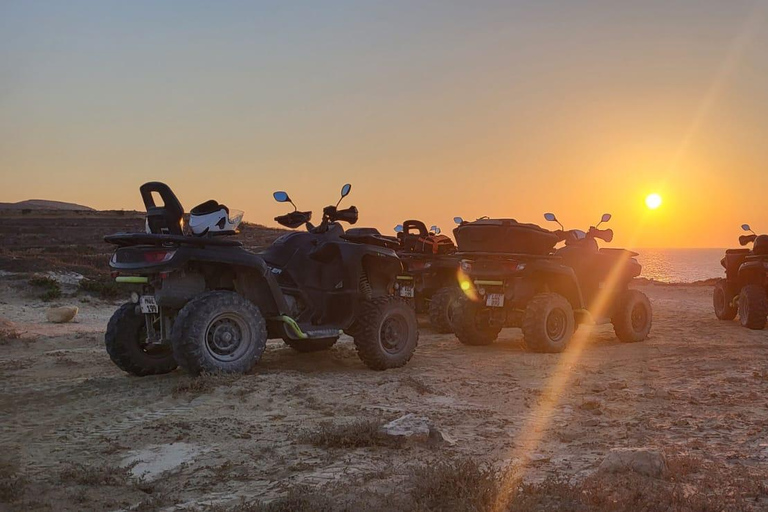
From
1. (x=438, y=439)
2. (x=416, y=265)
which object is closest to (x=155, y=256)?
(x=438, y=439)

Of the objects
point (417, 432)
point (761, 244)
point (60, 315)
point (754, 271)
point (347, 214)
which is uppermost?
point (347, 214)

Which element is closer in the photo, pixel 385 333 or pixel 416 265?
pixel 385 333

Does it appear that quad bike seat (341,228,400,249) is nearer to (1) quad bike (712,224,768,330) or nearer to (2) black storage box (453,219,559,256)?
(2) black storage box (453,219,559,256)

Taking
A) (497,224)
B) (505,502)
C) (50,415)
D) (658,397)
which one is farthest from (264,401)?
(497,224)

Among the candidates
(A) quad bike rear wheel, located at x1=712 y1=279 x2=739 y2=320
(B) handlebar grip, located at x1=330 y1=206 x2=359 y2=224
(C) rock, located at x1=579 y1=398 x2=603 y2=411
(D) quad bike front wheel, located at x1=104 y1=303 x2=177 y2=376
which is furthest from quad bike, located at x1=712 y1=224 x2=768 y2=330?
(D) quad bike front wheel, located at x1=104 y1=303 x2=177 y2=376

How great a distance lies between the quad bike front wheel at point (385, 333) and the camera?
29.0 ft

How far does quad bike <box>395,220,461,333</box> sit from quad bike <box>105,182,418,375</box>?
3.89 meters

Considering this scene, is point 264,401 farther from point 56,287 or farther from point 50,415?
point 56,287

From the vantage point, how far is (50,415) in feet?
20.9

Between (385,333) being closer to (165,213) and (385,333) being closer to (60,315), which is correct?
(165,213)

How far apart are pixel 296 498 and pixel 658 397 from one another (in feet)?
15.3

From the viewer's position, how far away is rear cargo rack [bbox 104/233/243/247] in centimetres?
747

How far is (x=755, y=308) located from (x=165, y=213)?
11558mm

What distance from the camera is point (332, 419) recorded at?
618 cm
